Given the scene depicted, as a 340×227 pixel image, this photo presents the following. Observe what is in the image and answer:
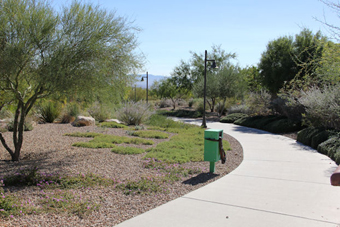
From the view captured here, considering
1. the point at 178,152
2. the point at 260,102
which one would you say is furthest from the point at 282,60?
the point at 178,152

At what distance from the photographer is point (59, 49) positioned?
25.0 feet

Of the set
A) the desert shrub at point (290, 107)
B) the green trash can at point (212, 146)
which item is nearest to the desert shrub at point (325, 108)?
the desert shrub at point (290, 107)

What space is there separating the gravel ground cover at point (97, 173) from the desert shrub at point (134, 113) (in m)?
7.04

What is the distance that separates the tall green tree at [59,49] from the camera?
724cm

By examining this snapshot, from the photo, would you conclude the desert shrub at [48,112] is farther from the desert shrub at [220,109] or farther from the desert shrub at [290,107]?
the desert shrub at [220,109]

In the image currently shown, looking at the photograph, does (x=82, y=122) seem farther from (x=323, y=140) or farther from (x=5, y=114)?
(x=323, y=140)

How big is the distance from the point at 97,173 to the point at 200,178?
234cm

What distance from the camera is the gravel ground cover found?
4570 millimetres

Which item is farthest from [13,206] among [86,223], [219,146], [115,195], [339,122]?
[339,122]

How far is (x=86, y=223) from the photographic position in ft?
14.4

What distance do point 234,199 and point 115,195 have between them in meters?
2.13

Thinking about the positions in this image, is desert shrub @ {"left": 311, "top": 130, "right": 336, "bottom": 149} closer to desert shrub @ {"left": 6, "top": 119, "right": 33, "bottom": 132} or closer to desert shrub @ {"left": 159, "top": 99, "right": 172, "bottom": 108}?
Result: desert shrub @ {"left": 6, "top": 119, "right": 33, "bottom": 132}

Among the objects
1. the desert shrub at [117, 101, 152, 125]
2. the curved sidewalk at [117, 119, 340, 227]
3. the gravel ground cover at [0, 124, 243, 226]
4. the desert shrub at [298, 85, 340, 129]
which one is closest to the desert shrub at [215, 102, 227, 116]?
the desert shrub at [117, 101, 152, 125]

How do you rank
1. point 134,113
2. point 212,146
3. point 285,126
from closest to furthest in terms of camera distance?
point 212,146 < point 285,126 < point 134,113
